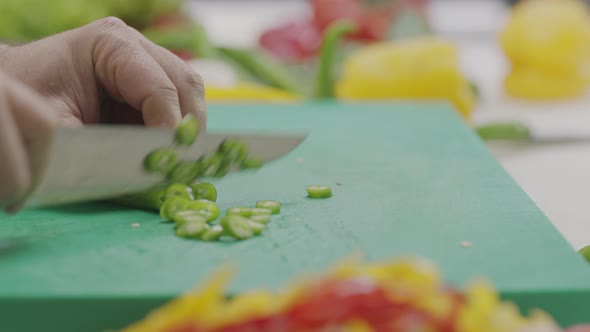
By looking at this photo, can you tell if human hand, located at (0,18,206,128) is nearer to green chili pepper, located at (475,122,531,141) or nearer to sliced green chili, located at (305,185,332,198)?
sliced green chili, located at (305,185,332,198)

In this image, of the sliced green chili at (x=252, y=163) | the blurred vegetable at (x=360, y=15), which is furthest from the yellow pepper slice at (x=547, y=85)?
the sliced green chili at (x=252, y=163)

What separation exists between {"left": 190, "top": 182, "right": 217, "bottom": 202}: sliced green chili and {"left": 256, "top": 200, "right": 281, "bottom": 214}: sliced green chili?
0.05m

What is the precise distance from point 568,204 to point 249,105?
62cm

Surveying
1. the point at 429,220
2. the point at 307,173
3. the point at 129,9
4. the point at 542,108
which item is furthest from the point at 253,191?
the point at 542,108

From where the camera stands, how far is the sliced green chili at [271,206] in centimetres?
98

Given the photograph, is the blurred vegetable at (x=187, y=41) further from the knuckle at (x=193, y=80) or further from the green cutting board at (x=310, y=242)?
the knuckle at (x=193, y=80)

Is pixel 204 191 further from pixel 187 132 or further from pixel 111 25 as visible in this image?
pixel 111 25

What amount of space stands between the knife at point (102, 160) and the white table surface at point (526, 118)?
55 centimetres

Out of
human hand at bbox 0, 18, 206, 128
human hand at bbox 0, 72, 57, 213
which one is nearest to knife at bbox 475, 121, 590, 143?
human hand at bbox 0, 18, 206, 128

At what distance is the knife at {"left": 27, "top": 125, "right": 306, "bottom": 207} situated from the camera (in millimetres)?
790

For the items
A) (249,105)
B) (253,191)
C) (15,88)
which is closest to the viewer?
(15,88)

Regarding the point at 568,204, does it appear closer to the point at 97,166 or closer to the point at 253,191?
the point at 253,191

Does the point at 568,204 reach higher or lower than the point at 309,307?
lower

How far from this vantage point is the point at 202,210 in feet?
3.10
